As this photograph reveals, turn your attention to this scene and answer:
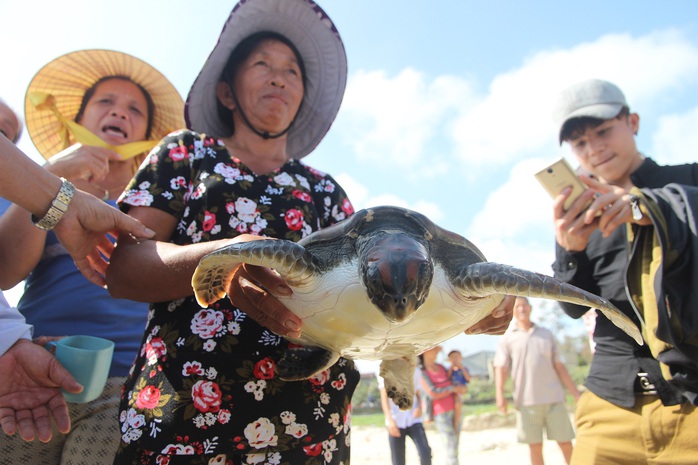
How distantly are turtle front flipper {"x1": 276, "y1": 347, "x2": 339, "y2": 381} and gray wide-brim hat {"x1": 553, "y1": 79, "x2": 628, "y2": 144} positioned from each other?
1.88 m

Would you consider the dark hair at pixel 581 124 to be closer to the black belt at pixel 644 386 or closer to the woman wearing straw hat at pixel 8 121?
the black belt at pixel 644 386

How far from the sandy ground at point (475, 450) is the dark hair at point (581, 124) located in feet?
19.4

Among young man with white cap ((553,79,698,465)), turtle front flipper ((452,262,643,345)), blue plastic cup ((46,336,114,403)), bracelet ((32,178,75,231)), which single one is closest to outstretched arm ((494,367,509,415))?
young man with white cap ((553,79,698,465))

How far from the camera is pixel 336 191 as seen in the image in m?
1.78

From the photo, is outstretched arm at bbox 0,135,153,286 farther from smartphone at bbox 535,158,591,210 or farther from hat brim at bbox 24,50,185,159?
smartphone at bbox 535,158,591,210

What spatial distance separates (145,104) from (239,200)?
1.43 metres

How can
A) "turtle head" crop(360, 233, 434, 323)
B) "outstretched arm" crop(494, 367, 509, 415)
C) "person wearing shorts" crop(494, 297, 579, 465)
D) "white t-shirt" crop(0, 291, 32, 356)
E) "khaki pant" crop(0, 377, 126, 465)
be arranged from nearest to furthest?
"turtle head" crop(360, 233, 434, 323) → "white t-shirt" crop(0, 291, 32, 356) → "khaki pant" crop(0, 377, 126, 465) → "person wearing shorts" crop(494, 297, 579, 465) → "outstretched arm" crop(494, 367, 509, 415)

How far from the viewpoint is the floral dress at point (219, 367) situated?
1.21 m

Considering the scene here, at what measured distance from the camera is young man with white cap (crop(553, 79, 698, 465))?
186cm

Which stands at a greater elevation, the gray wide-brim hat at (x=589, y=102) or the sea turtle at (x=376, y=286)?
the gray wide-brim hat at (x=589, y=102)

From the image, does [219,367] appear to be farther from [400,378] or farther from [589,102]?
[589,102]

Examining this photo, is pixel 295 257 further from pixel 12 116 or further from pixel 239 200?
pixel 12 116

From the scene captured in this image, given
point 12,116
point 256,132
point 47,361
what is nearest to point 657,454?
point 256,132

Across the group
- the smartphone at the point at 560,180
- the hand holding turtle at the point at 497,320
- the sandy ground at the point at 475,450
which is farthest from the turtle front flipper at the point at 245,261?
the sandy ground at the point at 475,450
